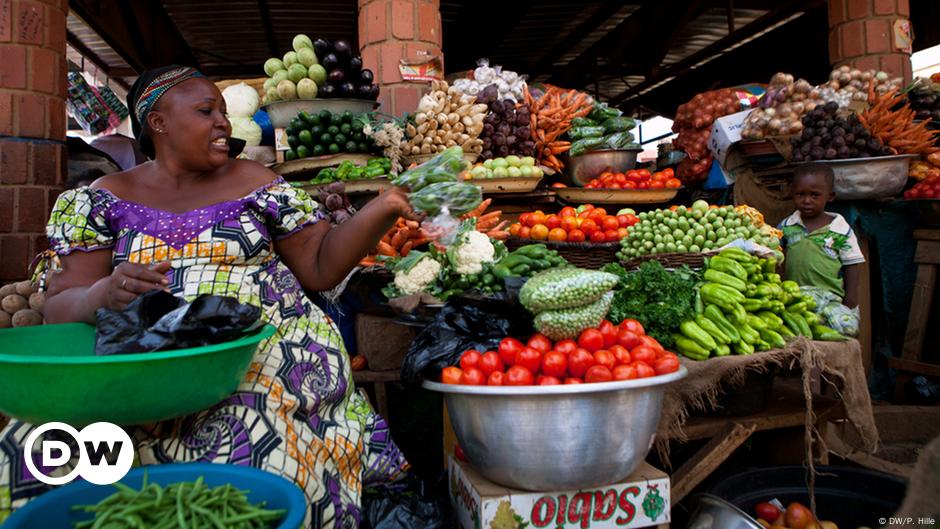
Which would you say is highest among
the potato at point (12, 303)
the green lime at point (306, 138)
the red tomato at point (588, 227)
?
the green lime at point (306, 138)

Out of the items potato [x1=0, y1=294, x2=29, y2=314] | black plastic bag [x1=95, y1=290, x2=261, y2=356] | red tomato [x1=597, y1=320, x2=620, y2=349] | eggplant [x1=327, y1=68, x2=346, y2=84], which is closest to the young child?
red tomato [x1=597, y1=320, x2=620, y2=349]

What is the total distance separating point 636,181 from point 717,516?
9.09 feet

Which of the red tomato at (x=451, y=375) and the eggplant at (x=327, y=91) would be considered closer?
the red tomato at (x=451, y=375)

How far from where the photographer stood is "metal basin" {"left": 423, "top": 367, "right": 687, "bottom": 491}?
5.59 feet

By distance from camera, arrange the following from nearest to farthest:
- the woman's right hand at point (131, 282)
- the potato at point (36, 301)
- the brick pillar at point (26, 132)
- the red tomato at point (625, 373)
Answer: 1. the woman's right hand at point (131, 282)
2. the red tomato at point (625, 373)
3. the potato at point (36, 301)
4. the brick pillar at point (26, 132)

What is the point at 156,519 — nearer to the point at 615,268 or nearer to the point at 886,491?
the point at 615,268

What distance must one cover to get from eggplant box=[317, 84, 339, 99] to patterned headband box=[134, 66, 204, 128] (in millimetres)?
1757

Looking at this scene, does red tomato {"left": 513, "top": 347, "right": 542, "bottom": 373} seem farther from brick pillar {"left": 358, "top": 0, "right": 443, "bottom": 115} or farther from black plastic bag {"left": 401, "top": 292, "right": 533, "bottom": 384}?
brick pillar {"left": 358, "top": 0, "right": 443, "bottom": 115}

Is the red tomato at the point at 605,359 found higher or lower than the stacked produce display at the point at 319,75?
lower

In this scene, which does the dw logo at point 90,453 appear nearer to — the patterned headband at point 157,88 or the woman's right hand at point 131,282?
the woman's right hand at point 131,282

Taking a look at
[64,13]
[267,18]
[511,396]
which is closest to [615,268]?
[511,396]

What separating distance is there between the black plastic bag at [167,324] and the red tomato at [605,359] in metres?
1.00

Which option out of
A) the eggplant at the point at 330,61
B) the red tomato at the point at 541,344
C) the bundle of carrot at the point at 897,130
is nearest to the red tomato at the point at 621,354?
the red tomato at the point at 541,344

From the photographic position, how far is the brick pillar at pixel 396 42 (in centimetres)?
444
